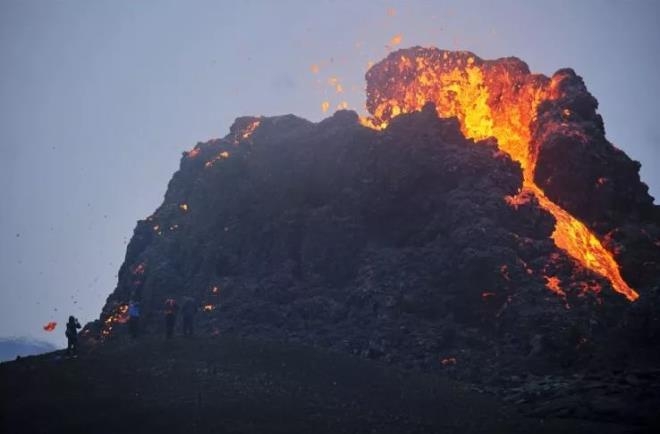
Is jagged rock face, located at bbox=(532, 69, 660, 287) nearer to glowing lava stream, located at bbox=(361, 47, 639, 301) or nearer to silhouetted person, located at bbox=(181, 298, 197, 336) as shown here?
glowing lava stream, located at bbox=(361, 47, 639, 301)

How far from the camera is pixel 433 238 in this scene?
186ft

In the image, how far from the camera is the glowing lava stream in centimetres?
6994

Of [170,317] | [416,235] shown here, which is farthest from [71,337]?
[416,235]

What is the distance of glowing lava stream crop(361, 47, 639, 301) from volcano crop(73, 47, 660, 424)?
29 cm

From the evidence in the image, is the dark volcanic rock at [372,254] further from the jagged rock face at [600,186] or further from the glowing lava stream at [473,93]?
the glowing lava stream at [473,93]

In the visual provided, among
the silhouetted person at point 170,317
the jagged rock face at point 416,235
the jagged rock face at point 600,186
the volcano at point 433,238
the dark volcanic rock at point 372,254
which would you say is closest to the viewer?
the silhouetted person at point 170,317

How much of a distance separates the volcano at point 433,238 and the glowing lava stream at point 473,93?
0.95 feet

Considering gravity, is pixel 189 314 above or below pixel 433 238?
below

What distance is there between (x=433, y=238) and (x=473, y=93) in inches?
1066

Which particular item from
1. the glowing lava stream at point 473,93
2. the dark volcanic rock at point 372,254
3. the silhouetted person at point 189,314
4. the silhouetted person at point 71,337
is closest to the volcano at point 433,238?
the dark volcanic rock at point 372,254

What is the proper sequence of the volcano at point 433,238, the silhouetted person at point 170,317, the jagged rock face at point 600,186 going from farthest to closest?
the jagged rock face at point 600,186, the volcano at point 433,238, the silhouetted person at point 170,317

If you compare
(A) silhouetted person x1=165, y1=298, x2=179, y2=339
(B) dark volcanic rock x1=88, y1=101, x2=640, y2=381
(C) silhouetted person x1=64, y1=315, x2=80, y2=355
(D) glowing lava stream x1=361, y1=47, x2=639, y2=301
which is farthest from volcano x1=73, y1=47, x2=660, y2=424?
(C) silhouetted person x1=64, y1=315, x2=80, y2=355

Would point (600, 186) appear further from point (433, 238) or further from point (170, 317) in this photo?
point (170, 317)

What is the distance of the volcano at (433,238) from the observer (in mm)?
46688
